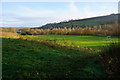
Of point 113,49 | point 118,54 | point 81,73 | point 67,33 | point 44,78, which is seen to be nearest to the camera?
point 44,78

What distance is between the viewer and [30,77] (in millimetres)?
6883

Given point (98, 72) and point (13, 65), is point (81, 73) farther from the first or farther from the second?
point (13, 65)

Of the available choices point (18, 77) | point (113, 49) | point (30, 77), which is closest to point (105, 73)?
point (113, 49)

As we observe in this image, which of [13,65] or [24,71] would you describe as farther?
[13,65]

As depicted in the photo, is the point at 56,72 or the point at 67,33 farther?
the point at 67,33

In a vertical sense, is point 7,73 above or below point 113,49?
below

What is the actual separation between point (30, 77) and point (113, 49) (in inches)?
165

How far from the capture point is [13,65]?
28.0ft

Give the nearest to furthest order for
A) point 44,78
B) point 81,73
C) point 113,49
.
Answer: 1. point 44,78
2. point 81,73
3. point 113,49

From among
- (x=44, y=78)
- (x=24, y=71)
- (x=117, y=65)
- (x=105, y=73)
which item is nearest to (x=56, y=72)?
(x=44, y=78)

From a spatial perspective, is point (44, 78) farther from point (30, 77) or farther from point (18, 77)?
point (18, 77)

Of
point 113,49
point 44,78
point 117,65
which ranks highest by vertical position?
point 113,49

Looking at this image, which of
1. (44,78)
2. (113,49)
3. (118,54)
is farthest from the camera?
(113,49)

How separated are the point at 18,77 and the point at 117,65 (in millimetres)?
4118
